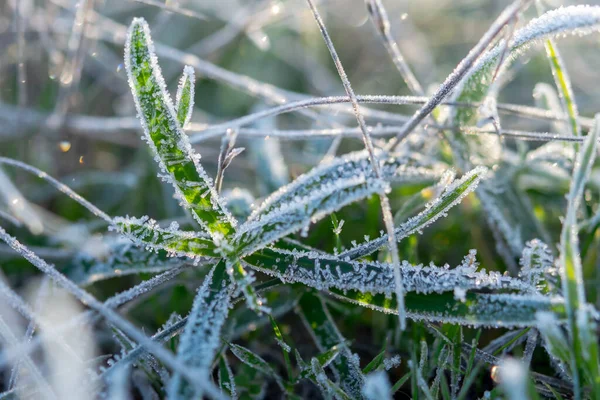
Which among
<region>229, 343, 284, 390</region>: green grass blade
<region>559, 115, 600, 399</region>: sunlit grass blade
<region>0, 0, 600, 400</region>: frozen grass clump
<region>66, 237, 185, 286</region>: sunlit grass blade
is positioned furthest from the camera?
<region>66, 237, 185, 286</region>: sunlit grass blade

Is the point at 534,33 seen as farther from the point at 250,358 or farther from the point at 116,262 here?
the point at 116,262

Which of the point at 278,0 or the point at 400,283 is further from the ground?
the point at 278,0

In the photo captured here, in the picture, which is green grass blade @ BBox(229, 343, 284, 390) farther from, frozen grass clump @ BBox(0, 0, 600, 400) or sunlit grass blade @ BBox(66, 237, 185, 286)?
sunlit grass blade @ BBox(66, 237, 185, 286)

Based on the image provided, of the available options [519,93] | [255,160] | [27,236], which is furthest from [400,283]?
[519,93]

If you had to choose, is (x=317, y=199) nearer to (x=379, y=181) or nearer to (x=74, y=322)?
(x=379, y=181)

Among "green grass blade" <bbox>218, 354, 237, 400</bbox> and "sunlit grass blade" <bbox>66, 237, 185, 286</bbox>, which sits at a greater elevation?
"sunlit grass blade" <bbox>66, 237, 185, 286</bbox>

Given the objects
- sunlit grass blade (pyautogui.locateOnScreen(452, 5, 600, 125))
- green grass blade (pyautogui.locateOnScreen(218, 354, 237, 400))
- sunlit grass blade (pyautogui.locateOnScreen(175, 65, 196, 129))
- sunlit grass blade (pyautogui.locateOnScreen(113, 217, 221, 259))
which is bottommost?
green grass blade (pyautogui.locateOnScreen(218, 354, 237, 400))

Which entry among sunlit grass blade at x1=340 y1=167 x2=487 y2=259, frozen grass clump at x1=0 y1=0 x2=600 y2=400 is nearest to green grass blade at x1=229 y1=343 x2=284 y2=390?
frozen grass clump at x1=0 y1=0 x2=600 y2=400
